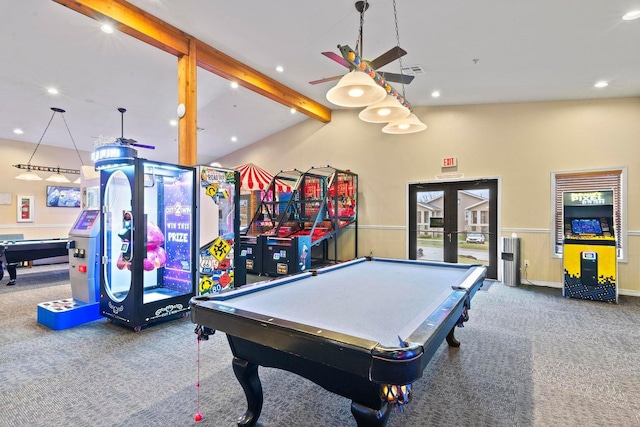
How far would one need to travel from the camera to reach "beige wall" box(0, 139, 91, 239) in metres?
7.66

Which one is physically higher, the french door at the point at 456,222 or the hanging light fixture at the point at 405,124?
the hanging light fixture at the point at 405,124

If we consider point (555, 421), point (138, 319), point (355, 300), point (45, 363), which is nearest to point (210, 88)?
point (138, 319)

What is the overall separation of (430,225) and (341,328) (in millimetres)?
6139

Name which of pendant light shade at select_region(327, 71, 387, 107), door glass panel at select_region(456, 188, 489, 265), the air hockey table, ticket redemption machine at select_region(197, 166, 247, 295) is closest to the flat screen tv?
door glass panel at select_region(456, 188, 489, 265)

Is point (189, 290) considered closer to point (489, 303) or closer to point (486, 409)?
point (486, 409)

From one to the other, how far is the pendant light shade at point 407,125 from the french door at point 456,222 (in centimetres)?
363

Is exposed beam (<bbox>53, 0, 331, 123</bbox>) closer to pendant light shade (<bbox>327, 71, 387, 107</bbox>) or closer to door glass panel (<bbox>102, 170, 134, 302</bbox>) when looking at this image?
door glass panel (<bbox>102, 170, 134, 302</bbox>)

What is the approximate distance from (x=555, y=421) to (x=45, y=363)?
13.4 feet

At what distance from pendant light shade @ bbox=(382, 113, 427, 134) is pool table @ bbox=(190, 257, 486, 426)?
172 centimetres

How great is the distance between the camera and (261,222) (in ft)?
25.5

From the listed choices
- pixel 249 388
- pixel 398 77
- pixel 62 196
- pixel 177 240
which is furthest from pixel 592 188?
pixel 62 196

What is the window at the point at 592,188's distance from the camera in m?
5.30

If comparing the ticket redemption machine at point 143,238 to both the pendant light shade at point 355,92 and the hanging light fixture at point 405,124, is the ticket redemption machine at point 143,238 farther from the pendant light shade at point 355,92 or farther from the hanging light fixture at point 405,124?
the hanging light fixture at point 405,124

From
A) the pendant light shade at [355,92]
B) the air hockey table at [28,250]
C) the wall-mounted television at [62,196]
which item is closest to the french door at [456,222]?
the pendant light shade at [355,92]
